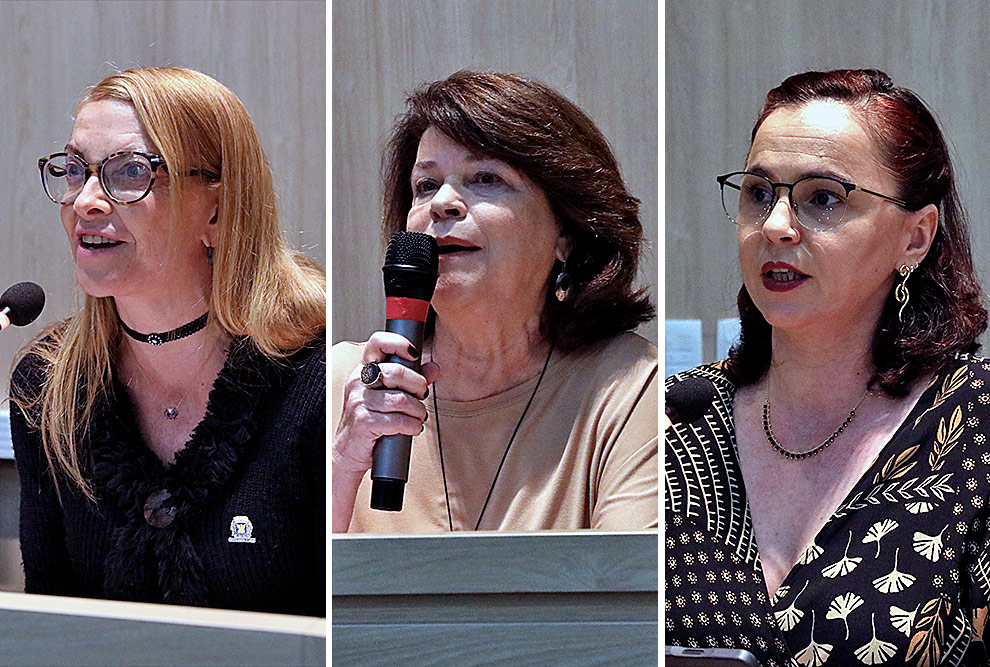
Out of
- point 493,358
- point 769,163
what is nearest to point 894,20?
point 769,163

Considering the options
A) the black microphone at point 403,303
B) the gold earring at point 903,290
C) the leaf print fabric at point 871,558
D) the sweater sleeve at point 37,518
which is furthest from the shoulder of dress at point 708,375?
the sweater sleeve at point 37,518

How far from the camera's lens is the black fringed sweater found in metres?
1.68

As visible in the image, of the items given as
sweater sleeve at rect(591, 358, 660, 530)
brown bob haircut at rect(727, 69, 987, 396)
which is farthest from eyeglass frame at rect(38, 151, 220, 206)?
brown bob haircut at rect(727, 69, 987, 396)

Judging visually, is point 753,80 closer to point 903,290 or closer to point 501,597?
point 903,290

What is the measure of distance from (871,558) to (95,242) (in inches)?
46.2

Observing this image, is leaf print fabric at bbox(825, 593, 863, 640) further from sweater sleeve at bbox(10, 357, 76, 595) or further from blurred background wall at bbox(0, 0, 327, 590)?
sweater sleeve at bbox(10, 357, 76, 595)

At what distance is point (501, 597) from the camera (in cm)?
153

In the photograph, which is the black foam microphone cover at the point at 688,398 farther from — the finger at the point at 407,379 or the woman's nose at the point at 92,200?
the woman's nose at the point at 92,200

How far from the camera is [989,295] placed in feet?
4.69

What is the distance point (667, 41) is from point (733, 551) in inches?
26.1

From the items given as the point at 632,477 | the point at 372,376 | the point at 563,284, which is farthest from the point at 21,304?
the point at 632,477

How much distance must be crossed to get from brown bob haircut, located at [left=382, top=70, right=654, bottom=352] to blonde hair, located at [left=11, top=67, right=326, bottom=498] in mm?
305

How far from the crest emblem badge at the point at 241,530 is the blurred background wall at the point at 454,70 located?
1.08 ft

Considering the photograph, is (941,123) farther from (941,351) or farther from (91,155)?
(91,155)
